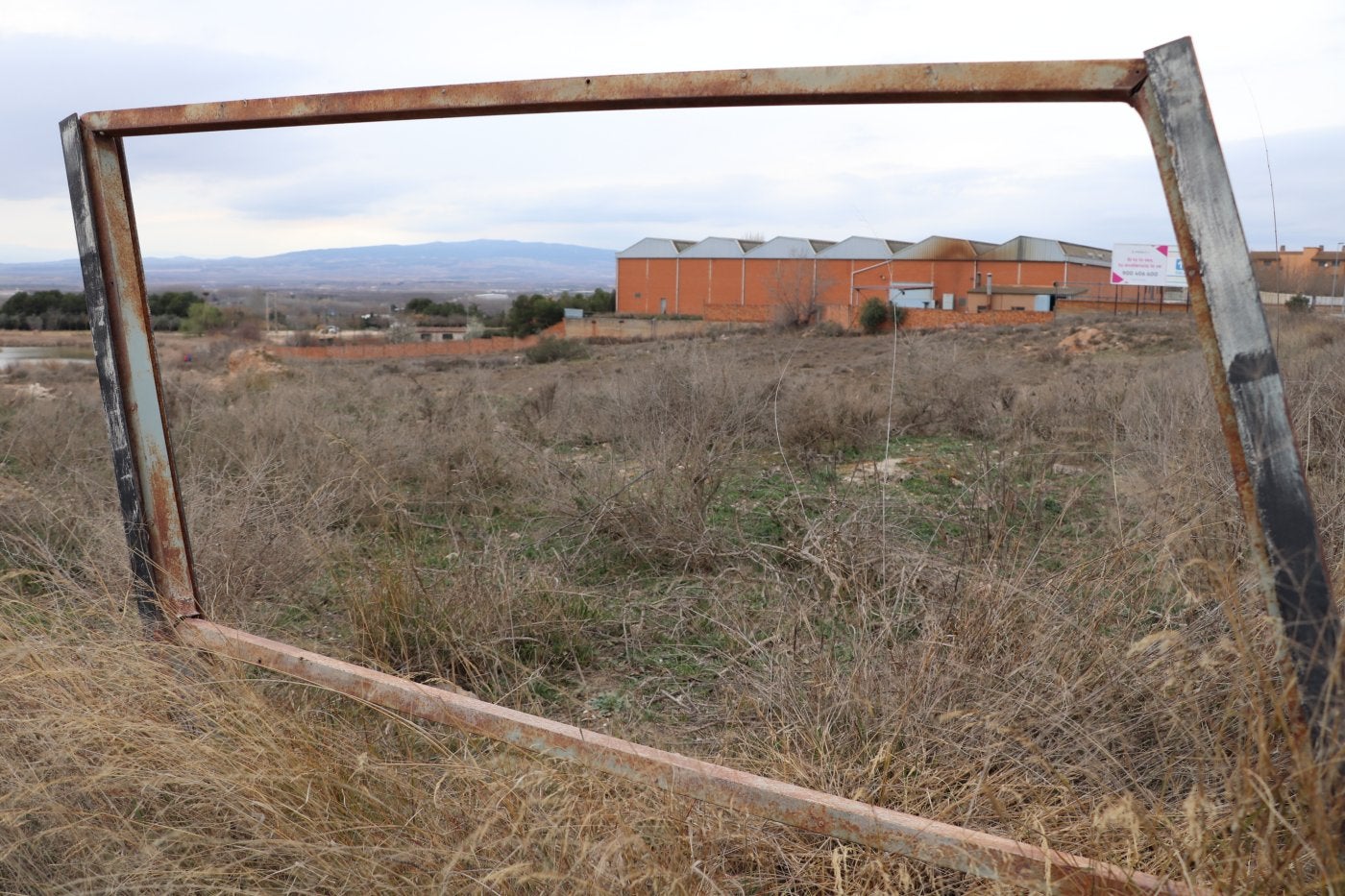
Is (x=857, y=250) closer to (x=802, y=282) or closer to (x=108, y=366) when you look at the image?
(x=802, y=282)

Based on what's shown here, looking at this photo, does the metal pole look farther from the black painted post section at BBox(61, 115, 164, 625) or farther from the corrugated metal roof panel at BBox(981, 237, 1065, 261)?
the corrugated metal roof panel at BBox(981, 237, 1065, 261)

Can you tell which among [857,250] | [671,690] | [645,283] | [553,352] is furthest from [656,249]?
[671,690]

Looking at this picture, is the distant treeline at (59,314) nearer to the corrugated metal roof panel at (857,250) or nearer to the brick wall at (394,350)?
the brick wall at (394,350)

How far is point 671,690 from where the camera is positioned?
3301mm

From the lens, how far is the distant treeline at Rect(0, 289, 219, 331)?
125ft

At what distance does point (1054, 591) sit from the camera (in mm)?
2725

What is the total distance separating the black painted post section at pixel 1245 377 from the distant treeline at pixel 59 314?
1566 inches

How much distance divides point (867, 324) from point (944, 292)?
41.0ft

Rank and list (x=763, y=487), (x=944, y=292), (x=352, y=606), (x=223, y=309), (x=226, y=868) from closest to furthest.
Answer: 1. (x=226, y=868)
2. (x=352, y=606)
3. (x=763, y=487)
4. (x=223, y=309)
5. (x=944, y=292)

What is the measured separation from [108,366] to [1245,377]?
2665 mm

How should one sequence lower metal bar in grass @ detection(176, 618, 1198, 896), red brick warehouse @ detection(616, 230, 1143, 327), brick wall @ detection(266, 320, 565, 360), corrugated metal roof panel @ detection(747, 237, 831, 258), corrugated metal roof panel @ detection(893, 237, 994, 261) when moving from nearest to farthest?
1. lower metal bar in grass @ detection(176, 618, 1198, 896)
2. brick wall @ detection(266, 320, 565, 360)
3. red brick warehouse @ detection(616, 230, 1143, 327)
4. corrugated metal roof panel @ detection(893, 237, 994, 261)
5. corrugated metal roof panel @ detection(747, 237, 831, 258)

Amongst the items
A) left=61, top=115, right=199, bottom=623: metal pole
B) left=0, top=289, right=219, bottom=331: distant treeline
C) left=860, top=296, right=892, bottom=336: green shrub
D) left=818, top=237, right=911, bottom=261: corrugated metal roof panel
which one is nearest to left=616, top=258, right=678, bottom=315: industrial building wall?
left=818, top=237, right=911, bottom=261: corrugated metal roof panel

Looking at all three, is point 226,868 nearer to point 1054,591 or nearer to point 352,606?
point 352,606

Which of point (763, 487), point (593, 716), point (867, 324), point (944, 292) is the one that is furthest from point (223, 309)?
point (593, 716)
